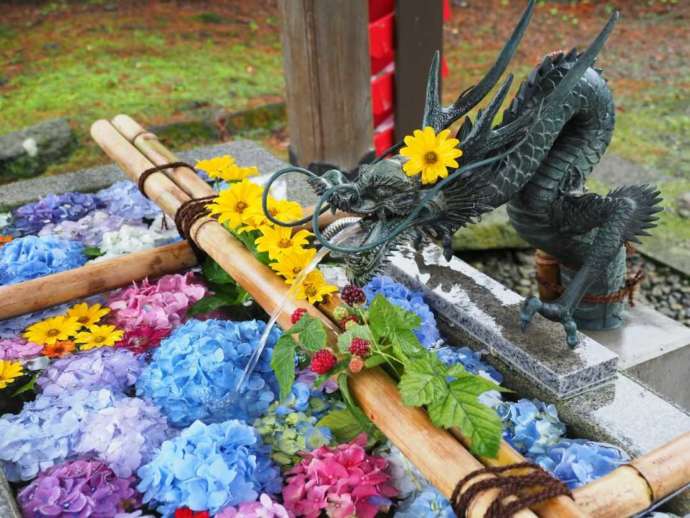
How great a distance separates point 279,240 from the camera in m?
Result: 2.75

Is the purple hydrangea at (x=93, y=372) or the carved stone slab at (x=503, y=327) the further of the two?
the purple hydrangea at (x=93, y=372)

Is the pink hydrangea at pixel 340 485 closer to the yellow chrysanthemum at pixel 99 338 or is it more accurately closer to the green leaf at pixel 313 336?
the green leaf at pixel 313 336

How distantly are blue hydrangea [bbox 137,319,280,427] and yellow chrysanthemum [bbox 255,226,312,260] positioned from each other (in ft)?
1.12

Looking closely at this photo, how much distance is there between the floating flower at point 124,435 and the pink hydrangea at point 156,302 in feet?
1.79

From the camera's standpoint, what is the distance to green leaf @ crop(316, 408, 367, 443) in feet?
7.86

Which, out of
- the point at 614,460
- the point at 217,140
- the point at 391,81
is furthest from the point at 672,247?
the point at 217,140

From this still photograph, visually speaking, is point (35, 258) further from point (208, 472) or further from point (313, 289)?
point (208, 472)

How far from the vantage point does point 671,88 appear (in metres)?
8.94

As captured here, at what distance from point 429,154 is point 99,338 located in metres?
1.55

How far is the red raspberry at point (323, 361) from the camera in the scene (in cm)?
218

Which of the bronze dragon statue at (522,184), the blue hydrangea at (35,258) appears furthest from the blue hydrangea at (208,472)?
the blue hydrangea at (35,258)

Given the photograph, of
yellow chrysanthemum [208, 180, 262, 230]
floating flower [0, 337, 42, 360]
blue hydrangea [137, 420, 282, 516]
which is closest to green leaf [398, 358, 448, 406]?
blue hydrangea [137, 420, 282, 516]

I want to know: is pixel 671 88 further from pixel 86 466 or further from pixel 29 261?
pixel 86 466

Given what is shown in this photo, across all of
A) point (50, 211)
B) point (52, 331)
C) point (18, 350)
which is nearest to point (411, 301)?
point (52, 331)
